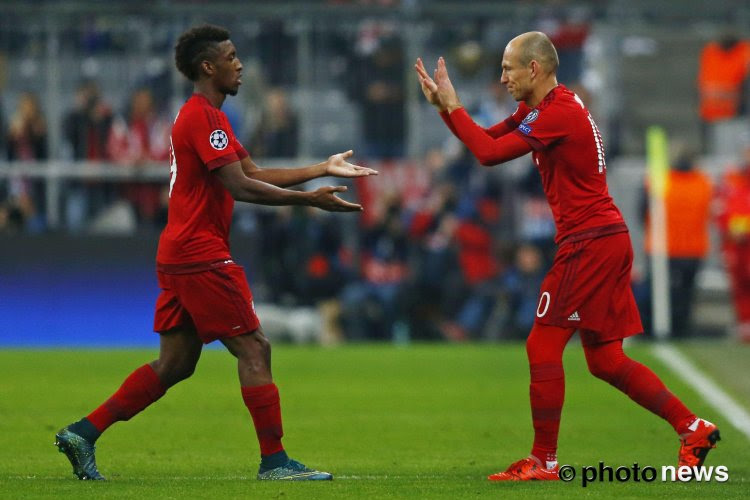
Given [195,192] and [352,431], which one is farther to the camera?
[352,431]

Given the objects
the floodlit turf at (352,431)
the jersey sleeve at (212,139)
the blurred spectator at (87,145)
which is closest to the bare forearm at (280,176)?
→ the jersey sleeve at (212,139)

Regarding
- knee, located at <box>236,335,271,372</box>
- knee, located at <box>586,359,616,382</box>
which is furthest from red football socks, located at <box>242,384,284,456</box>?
knee, located at <box>586,359,616,382</box>

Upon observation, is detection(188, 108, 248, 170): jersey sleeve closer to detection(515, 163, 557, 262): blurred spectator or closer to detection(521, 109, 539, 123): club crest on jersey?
detection(521, 109, 539, 123): club crest on jersey

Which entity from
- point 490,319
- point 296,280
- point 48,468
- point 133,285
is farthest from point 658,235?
point 48,468

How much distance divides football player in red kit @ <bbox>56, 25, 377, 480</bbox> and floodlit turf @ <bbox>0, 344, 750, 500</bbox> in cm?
30

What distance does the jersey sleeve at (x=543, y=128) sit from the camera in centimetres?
773

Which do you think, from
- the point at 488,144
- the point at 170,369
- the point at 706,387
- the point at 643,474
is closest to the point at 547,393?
the point at 643,474

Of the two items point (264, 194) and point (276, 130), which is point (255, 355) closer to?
point (264, 194)

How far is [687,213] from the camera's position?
64.8 ft

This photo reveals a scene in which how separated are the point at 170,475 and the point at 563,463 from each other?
2.18 meters

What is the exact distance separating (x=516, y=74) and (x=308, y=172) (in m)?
1.17

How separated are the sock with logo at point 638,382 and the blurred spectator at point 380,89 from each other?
1205cm

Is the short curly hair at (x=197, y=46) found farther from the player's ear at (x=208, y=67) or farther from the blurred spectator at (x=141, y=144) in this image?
the blurred spectator at (x=141, y=144)

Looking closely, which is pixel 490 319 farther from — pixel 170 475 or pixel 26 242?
pixel 170 475
